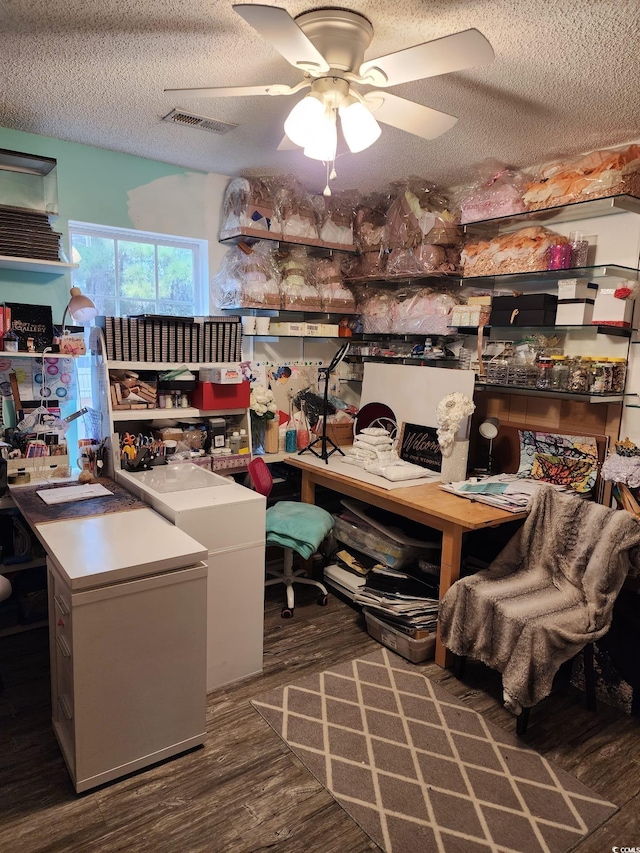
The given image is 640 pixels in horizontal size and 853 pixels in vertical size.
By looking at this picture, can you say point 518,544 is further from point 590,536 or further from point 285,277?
point 285,277

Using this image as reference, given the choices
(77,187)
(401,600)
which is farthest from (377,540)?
(77,187)

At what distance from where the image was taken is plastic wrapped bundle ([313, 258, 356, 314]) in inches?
147

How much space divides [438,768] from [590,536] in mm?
1092

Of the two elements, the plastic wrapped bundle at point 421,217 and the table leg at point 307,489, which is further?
the table leg at point 307,489

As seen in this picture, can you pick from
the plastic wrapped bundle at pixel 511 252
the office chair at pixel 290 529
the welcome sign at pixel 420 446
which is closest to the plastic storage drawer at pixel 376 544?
the office chair at pixel 290 529

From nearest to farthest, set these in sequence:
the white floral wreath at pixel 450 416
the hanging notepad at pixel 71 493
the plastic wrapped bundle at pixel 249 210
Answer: the hanging notepad at pixel 71 493, the white floral wreath at pixel 450 416, the plastic wrapped bundle at pixel 249 210

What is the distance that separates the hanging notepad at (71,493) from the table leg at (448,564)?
5.10 feet

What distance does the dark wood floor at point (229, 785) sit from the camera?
1667 mm

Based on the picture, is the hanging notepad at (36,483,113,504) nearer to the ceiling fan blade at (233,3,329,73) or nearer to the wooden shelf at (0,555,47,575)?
the wooden shelf at (0,555,47,575)

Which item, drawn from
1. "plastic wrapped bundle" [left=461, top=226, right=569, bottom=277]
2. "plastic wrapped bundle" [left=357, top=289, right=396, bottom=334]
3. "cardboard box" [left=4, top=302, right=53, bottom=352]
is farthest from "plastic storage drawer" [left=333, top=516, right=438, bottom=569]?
"cardboard box" [left=4, top=302, right=53, bottom=352]

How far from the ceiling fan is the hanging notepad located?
1.67 meters

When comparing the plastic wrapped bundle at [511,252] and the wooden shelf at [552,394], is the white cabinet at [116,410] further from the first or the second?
the plastic wrapped bundle at [511,252]

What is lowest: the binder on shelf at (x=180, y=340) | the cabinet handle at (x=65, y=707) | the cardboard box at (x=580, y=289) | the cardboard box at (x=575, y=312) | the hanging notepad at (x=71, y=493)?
the cabinet handle at (x=65, y=707)

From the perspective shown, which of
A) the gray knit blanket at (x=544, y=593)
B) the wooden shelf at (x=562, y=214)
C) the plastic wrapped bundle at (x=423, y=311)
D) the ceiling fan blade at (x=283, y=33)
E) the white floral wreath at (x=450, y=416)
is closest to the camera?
the ceiling fan blade at (x=283, y=33)
